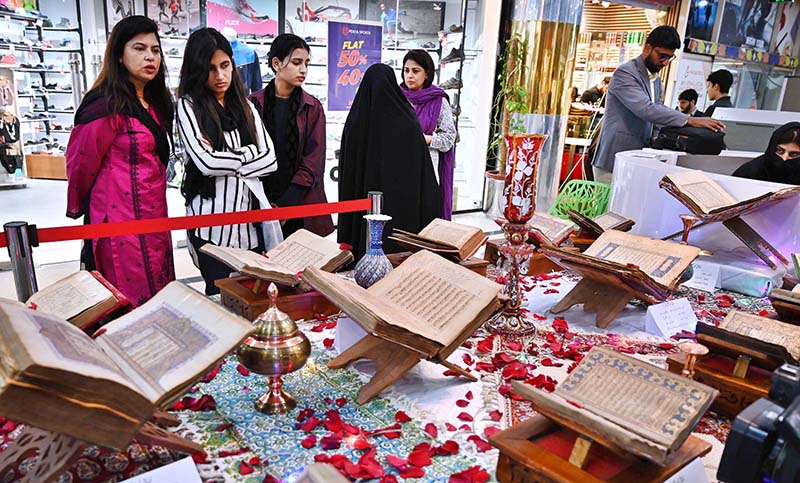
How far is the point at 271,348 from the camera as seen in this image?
1229 millimetres

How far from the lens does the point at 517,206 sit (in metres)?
1.73

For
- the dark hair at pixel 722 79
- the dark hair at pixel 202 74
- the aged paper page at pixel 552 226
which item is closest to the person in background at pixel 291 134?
the dark hair at pixel 202 74

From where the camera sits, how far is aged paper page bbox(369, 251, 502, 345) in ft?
4.60

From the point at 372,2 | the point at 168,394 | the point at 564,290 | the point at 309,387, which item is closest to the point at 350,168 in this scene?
the point at 564,290

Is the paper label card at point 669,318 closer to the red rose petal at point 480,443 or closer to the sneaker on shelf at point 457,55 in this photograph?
the red rose petal at point 480,443

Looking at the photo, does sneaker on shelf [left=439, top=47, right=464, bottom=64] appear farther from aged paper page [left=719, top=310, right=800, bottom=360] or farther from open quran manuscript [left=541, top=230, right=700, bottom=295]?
aged paper page [left=719, top=310, right=800, bottom=360]

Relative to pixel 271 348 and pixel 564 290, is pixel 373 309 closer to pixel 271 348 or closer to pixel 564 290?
pixel 271 348

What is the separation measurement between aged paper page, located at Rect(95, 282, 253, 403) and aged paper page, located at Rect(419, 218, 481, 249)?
1124mm

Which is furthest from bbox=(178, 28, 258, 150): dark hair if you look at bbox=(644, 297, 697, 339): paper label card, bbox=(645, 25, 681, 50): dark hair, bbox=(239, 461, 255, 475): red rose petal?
bbox=(645, 25, 681, 50): dark hair

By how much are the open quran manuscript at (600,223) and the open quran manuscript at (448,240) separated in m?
0.62

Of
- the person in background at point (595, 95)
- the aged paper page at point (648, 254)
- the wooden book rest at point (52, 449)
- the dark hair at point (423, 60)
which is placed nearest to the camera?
the wooden book rest at point (52, 449)

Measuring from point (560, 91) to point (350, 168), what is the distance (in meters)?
3.75

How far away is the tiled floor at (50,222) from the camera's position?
4.03m

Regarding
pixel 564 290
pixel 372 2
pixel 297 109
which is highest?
pixel 372 2
